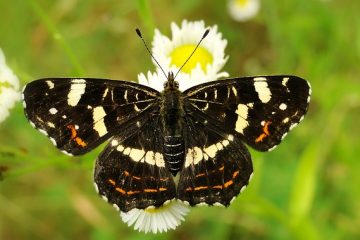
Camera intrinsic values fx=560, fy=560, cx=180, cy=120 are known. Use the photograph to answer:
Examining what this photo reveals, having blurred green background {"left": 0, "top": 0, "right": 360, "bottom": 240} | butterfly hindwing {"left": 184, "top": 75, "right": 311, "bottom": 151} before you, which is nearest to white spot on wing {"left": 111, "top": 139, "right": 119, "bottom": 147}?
butterfly hindwing {"left": 184, "top": 75, "right": 311, "bottom": 151}

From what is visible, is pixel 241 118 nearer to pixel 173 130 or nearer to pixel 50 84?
pixel 173 130

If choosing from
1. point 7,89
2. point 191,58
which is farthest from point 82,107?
point 191,58

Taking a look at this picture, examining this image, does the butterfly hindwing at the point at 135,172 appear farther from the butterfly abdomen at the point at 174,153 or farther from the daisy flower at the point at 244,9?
the daisy flower at the point at 244,9

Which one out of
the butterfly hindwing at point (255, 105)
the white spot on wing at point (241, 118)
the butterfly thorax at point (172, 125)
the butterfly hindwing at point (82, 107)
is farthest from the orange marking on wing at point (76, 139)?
the white spot on wing at point (241, 118)

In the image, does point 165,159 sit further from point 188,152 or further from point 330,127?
point 330,127

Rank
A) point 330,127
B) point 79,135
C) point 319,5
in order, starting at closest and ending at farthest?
point 79,135 → point 330,127 → point 319,5

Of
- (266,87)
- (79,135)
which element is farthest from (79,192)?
(266,87)
